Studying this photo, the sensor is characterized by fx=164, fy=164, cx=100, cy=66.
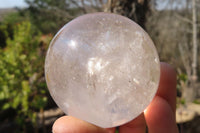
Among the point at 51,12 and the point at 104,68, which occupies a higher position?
the point at 51,12

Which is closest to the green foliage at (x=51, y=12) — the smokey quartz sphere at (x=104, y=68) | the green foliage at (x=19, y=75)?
the green foliage at (x=19, y=75)

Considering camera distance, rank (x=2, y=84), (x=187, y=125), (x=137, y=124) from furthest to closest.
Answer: (x=187, y=125) → (x=2, y=84) → (x=137, y=124)

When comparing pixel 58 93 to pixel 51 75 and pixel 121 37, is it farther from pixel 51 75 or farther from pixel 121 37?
pixel 121 37

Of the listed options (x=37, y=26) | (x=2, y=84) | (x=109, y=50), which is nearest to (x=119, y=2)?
(x=109, y=50)

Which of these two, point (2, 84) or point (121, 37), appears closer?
point (121, 37)

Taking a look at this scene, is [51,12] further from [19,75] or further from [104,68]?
[104,68]

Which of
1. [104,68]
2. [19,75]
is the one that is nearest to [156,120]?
[104,68]
